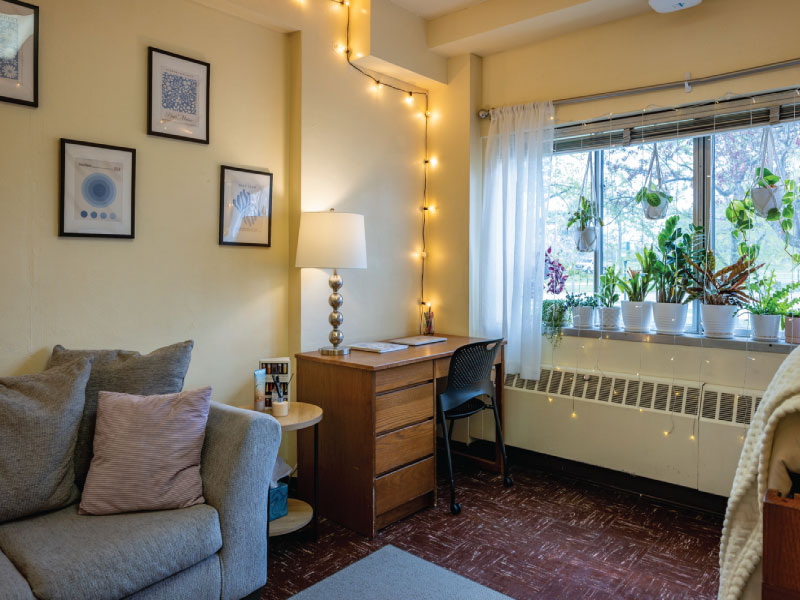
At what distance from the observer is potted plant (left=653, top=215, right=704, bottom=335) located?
122 inches

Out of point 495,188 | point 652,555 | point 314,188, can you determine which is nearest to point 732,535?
point 652,555

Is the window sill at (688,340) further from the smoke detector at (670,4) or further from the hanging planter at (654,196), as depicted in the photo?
the smoke detector at (670,4)

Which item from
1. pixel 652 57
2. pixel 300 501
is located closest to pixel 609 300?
pixel 652 57

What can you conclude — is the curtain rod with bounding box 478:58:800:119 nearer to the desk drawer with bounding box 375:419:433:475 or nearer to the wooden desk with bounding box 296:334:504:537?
the wooden desk with bounding box 296:334:504:537

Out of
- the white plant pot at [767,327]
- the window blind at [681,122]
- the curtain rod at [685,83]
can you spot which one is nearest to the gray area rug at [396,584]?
the white plant pot at [767,327]

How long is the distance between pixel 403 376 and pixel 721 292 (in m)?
1.70

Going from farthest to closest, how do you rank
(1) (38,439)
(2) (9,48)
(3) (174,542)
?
(2) (9,48), (1) (38,439), (3) (174,542)

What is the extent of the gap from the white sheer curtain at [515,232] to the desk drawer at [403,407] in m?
0.83

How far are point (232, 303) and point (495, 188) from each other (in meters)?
1.79

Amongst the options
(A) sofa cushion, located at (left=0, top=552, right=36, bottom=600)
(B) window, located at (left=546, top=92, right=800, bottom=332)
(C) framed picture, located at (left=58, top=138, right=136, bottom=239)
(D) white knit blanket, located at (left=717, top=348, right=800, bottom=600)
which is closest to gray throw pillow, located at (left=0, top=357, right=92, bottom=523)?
(A) sofa cushion, located at (left=0, top=552, right=36, bottom=600)

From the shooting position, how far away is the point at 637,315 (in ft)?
10.6

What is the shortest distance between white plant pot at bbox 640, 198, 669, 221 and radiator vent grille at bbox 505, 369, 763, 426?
89 cm

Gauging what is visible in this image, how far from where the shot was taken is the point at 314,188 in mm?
3092

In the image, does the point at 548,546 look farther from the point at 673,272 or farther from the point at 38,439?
the point at 38,439
